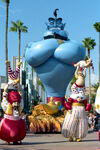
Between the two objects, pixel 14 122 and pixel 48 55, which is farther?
pixel 48 55

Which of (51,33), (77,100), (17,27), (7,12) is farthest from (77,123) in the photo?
(17,27)

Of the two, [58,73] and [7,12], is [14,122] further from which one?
[7,12]

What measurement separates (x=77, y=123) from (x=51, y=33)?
8354 millimetres

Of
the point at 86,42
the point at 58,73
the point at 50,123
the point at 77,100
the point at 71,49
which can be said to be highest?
the point at 86,42

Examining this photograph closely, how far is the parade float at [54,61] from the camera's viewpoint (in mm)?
16797

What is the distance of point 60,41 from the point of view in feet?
58.3

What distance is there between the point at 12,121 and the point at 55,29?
925 cm

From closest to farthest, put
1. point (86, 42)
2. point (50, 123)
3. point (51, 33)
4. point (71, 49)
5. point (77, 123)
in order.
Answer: point (77, 123)
point (50, 123)
point (71, 49)
point (51, 33)
point (86, 42)

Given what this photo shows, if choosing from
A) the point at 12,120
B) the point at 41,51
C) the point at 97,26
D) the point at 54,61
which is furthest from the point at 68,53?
the point at 97,26

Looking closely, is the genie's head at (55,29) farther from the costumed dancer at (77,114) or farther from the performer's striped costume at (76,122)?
the performer's striped costume at (76,122)

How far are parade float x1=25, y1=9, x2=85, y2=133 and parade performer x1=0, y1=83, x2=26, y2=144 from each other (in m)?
5.87

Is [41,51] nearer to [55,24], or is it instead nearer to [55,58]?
[55,58]

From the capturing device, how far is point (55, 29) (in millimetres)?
18625

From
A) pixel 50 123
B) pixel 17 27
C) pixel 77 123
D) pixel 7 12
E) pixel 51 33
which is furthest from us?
pixel 17 27
